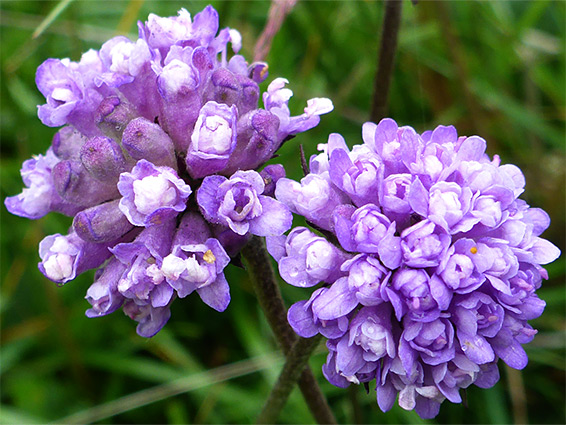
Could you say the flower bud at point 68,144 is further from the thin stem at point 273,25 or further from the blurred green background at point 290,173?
the blurred green background at point 290,173

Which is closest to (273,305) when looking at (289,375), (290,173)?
(289,375)

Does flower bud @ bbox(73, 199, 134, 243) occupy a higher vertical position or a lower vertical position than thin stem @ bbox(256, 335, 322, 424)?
higher

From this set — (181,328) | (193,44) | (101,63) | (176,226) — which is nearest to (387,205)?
(176,226)

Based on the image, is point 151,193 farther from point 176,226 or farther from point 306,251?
point 306,251

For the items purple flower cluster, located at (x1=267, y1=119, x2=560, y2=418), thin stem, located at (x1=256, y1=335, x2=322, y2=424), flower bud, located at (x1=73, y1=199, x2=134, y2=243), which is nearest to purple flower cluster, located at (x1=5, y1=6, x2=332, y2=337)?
flower bud, located at (x1=73, y1=199, x2=134, y2=243)

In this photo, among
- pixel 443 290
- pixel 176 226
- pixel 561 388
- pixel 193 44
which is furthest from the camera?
pixel 561 388

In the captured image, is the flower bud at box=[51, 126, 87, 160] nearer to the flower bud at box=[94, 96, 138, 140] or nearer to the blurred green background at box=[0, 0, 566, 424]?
the flower bud at box=[94, 96, 138, 140]

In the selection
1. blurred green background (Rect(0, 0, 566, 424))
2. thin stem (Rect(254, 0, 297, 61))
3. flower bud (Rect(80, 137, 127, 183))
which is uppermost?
thin stem (Rect(254, 0, 297, 61))
